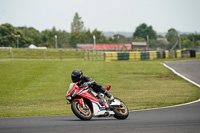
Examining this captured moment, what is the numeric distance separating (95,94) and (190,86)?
47.5 feet

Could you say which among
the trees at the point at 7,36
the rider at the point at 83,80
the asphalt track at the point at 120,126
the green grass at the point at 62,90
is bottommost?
the green grass at the point at 62,90

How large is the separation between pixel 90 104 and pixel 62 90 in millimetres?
13545

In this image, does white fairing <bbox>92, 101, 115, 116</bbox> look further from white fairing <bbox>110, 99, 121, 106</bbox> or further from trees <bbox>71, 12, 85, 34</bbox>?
trees <bbox>71, 12, 85, 34</bbox>

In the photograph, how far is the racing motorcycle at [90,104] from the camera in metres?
11.3

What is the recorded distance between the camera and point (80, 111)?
37.1 feet

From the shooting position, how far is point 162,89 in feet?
80.8

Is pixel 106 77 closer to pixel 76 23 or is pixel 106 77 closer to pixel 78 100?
pixel 78 100

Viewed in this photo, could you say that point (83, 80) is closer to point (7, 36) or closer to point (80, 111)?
point (80, 111)

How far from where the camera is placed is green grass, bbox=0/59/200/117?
17.8 metres

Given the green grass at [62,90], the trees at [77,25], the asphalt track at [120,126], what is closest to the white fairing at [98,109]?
the asphalt track at [120,126]

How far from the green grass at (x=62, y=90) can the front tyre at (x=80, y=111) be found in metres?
3.90

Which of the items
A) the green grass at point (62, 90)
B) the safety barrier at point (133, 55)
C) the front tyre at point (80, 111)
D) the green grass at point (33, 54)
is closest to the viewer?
the front tyre at point (80, 111)

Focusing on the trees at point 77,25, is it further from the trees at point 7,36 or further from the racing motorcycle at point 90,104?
the racing motorcycle at point 90,104

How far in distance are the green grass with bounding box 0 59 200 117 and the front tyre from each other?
12.8ft
